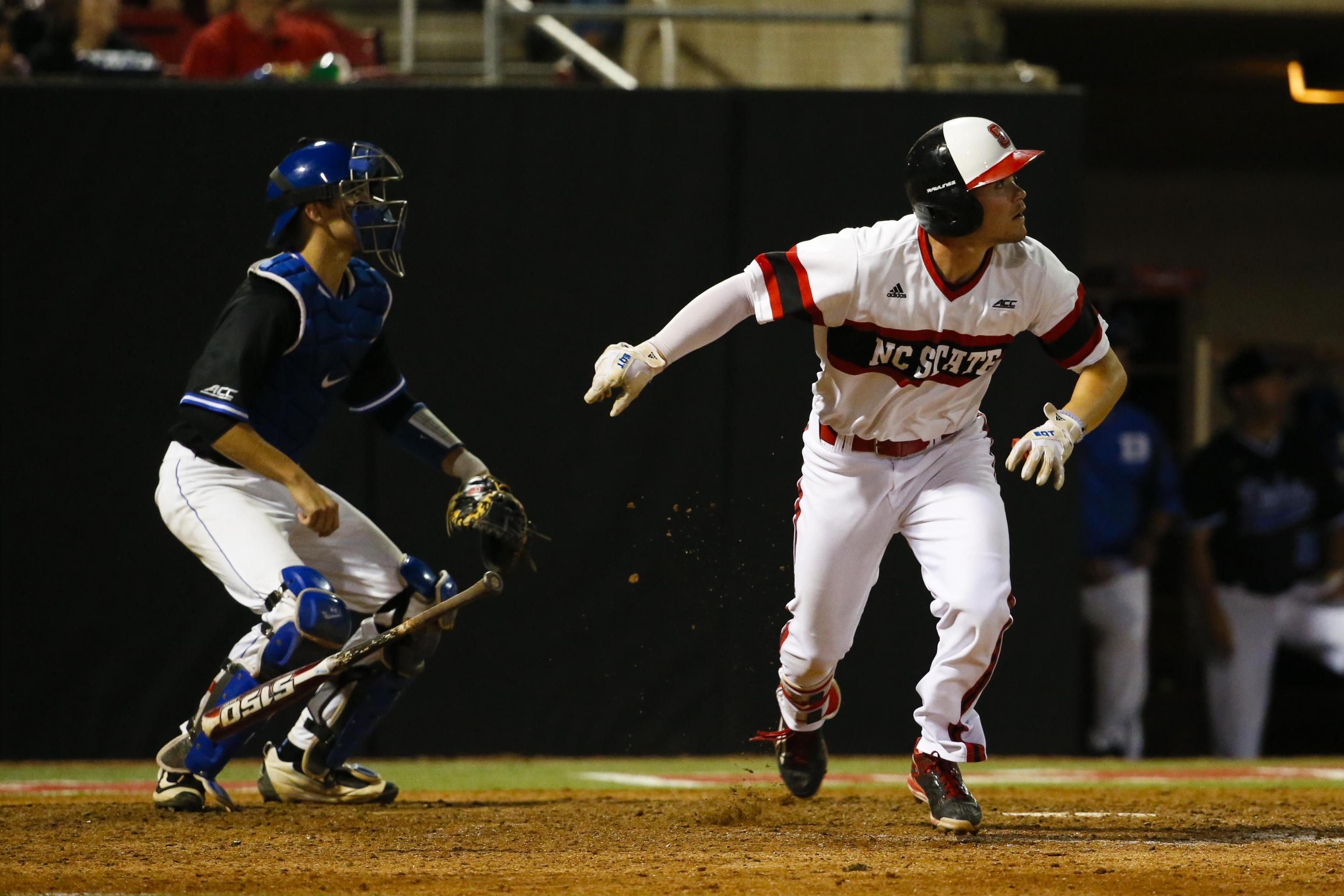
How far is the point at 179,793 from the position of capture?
525cm

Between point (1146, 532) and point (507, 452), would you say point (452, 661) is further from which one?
point (1146, 532)

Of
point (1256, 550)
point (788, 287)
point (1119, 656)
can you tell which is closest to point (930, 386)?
point (788, 287)

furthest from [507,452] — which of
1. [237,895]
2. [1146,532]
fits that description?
[237,895]

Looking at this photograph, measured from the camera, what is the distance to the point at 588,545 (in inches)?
311

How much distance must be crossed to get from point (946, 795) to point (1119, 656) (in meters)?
4.19

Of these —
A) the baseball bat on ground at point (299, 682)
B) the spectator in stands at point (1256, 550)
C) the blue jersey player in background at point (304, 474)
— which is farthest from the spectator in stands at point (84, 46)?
the spectator in stands at point (1256, 550)

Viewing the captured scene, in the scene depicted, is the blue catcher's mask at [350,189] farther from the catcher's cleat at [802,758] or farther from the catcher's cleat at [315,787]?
the catcher's cleat at [802,758]

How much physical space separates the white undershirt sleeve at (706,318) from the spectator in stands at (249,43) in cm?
463

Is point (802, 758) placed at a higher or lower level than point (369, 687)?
lower

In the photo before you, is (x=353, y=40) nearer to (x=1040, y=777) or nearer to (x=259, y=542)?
(x=259, y=542)

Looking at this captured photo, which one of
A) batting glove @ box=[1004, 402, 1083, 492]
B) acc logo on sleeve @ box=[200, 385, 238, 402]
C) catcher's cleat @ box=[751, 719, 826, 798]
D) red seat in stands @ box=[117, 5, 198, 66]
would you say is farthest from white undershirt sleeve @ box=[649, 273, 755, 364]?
red seat in stands @ box=[117, 5, 198, 66]

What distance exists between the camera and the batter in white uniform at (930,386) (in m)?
4.57

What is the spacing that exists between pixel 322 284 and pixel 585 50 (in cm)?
357

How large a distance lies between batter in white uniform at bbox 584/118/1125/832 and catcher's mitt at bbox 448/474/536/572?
0.89 meters
